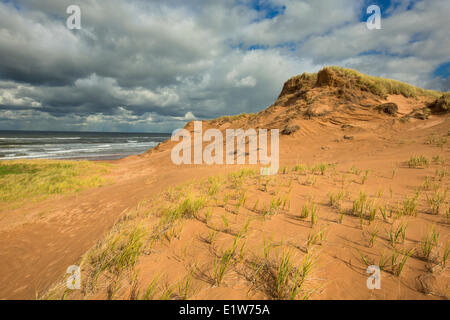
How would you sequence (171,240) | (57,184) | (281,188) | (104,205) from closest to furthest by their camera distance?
→ (171,240), (281,188), (104,205), (57,184)

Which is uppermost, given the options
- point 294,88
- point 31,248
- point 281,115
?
point 294,88

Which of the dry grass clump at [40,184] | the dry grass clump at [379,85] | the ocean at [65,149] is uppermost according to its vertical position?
the dry grass clump at [379,85]

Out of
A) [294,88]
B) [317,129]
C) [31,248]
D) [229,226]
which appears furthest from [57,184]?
[294,88]

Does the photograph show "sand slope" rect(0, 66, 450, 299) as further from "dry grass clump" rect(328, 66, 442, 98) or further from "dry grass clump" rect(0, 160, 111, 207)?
"dry grass clump" rect(328, 66, 442, 98)

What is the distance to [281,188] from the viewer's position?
4.34m

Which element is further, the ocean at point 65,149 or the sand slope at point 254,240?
the ocean at point 65,149

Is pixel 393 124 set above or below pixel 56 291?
above

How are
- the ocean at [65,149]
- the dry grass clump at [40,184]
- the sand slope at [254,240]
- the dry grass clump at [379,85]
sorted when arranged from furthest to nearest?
the ocean at [65,149] < the dry grass clump at [379,85] < the dry grass clump at [40,184] < the sand slope at [254,240]

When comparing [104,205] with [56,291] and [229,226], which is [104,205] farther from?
[229,226]

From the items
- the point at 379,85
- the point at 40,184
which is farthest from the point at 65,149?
the point at 379,85

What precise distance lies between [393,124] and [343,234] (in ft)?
43.4

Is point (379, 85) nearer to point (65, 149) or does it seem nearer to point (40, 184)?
point (40, 184)

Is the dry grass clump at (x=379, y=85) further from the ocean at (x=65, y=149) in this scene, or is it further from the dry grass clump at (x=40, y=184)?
A: the ocean at (x=65, y=149)

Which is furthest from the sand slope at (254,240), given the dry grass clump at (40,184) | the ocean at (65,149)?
the ocean at (65,149)
